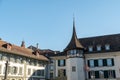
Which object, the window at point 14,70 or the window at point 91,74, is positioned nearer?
the window at point 91,74

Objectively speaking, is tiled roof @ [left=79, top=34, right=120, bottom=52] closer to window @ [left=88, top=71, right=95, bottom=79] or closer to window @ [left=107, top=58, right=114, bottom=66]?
window @ [left=107, top=58, right=114, bottom=66]

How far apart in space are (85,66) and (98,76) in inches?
150

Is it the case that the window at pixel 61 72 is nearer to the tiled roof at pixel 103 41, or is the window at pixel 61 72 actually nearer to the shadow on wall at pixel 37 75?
the shadow on wall at pixel 37 75

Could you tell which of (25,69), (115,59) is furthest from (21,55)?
(115,59)

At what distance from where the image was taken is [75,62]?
153 feet

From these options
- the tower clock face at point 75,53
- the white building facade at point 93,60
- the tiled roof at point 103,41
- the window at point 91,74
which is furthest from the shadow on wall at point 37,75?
the window at point 91,74

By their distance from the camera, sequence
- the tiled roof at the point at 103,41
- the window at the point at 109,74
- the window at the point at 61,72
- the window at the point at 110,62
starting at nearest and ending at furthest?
1. the window at the point at 109,74
2. the window at the point at 110,62
3. the tiled roof at the point at 103,41
4. the window at the point at 61,72

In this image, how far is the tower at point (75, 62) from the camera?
46.1 meters

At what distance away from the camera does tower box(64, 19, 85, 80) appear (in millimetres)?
46128

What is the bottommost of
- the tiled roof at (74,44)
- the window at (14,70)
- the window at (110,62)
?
the window at (14,70)

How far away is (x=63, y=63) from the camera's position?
51281 millimetres

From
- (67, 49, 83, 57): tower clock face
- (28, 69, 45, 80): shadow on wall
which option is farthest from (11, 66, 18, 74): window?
(67, 49, 83, 57): tower clock face

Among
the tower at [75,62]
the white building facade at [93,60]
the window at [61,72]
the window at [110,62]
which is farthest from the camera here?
the window at [61,72]

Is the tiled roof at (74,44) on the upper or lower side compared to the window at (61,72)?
upper
